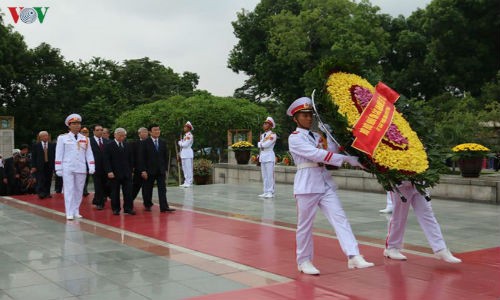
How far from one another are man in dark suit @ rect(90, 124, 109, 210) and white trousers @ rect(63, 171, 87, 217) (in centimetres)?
114

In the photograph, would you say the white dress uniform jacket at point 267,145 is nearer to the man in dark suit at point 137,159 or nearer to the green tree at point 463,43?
the man in dark suit at point 137,159

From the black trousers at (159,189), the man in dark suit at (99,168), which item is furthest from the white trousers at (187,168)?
the black trousers at (159,189)

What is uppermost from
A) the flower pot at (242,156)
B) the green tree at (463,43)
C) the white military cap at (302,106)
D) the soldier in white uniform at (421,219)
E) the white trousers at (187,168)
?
the green tree at (463,43)

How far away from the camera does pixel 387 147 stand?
5.64m

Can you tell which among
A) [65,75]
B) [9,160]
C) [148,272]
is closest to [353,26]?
[65,75]

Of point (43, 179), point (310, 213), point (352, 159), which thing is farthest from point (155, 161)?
point (352, 159)

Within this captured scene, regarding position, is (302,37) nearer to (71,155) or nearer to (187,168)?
(187,168)

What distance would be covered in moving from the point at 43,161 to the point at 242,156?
7.67 metres

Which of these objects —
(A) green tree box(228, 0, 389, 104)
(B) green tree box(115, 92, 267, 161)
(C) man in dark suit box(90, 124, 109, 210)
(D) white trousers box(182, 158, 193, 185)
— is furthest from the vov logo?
(A) green tree box(228, 0, 389, 104)

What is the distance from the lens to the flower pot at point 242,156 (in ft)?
64.9

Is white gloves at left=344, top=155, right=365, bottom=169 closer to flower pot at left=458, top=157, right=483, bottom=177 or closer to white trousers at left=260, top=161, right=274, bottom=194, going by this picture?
flower pot at left=458, top=157, right=483, bottom=177

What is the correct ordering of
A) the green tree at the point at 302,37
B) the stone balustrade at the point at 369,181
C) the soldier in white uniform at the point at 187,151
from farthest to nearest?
1. the green tree at the point at 302,37
2. the soldier in white uniform at the point at 187,151
3. the stone balustrade at the point at 369,181

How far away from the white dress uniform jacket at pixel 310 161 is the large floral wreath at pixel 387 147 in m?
0.32

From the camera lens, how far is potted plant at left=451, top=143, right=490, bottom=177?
11914mm
